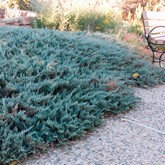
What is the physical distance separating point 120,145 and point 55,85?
89cm

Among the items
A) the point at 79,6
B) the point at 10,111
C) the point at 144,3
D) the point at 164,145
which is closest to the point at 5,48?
the point at 10,111

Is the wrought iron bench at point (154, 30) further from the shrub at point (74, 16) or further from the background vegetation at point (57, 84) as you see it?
the shrub at point (74, 16)

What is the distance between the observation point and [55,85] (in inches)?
131

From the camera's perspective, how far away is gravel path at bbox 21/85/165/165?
103 inches

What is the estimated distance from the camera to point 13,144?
8.05 feet

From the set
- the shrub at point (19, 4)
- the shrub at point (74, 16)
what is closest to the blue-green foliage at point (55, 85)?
the shrub at point (74, 16)

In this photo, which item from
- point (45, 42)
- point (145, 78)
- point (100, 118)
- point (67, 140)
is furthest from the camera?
point (145, 78)

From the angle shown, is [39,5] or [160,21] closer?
[160,21]

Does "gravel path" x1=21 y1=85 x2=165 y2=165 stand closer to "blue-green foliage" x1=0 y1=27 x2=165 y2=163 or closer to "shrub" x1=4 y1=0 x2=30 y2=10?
"blue-green foliage" x1=0 y1=27 x2=165 y2=163

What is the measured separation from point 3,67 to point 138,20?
6.31 m

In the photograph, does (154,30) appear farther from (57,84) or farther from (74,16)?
(57,84)

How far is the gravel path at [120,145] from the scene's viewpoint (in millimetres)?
2607

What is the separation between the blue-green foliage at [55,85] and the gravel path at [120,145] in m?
0.10

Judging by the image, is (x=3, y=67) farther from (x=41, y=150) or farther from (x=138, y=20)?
(x=138, y=20)
